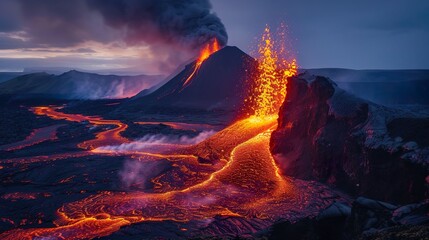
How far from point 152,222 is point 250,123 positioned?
49.8 ft

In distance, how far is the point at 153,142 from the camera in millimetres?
38531

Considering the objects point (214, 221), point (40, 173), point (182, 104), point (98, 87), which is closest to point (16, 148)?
point (40, 173)

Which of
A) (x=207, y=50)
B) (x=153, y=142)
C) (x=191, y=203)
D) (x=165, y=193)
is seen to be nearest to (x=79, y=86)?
(x=207, y=50)

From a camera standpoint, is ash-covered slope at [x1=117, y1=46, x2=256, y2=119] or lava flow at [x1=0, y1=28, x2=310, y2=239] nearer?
lava flow at [x1=0, y1=28, x2=310, y2=239]

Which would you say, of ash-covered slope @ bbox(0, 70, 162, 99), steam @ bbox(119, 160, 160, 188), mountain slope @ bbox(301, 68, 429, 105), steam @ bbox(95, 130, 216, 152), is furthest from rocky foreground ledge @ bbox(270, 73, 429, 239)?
ash-covered slope @ bbox(0, 70, 162, 99)

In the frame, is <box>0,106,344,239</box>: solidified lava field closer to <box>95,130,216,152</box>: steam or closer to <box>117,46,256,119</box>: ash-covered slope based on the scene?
<box>95,130,216,152</box>: steam

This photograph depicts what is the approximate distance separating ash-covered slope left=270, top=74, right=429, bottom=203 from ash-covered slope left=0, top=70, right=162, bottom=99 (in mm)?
123520

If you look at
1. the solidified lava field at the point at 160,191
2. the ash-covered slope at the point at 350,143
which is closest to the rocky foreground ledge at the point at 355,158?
the ash-covered slope at the point at 350,143

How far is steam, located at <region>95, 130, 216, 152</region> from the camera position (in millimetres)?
34250

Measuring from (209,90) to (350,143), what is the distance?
2367 inches

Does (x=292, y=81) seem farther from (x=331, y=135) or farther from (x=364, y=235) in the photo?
(x=364, y=235)

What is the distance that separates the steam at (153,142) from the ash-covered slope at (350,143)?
15.2m

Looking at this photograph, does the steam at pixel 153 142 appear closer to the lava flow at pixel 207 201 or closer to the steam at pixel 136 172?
the steam at pixel 136 172

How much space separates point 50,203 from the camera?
18375 mm
